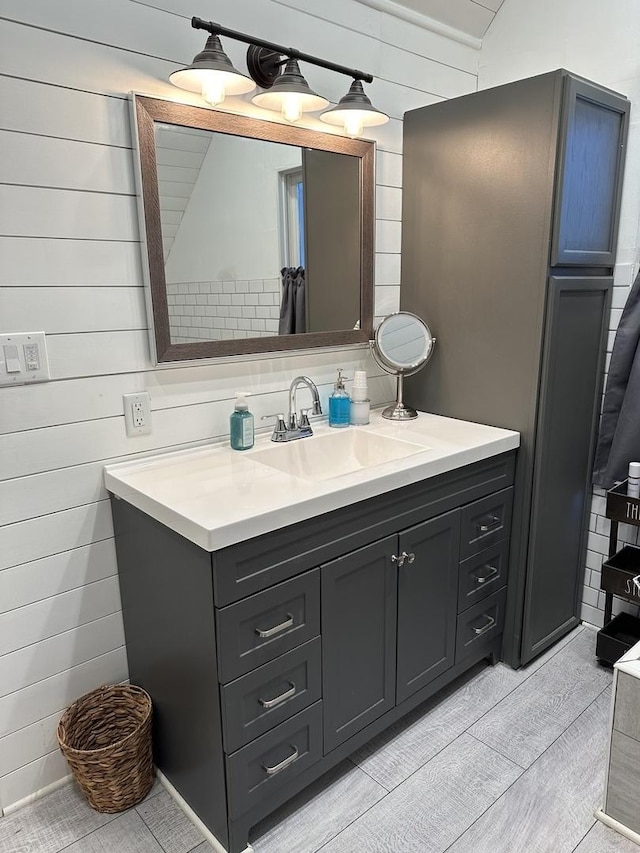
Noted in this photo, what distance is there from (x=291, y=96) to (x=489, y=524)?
1493 millimetres

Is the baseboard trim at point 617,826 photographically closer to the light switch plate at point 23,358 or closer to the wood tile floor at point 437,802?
the wood tile floor at point 437,802

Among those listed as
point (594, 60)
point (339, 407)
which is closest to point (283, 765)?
point (339, 407)

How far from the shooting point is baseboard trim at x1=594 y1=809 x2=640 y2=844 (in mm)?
1624

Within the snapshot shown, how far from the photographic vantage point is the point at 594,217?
2076 millimetres

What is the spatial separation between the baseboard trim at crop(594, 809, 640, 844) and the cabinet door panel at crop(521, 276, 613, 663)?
0.63m

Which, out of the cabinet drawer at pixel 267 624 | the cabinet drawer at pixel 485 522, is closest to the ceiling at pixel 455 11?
the cabinet drawer at pixel 485 522

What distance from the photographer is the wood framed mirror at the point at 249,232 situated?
1702 millimetres

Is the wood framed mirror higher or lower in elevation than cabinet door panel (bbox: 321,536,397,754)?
higher

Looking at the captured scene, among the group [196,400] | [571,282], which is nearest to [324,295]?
[196,400]

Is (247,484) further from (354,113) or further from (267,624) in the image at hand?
(354,113)

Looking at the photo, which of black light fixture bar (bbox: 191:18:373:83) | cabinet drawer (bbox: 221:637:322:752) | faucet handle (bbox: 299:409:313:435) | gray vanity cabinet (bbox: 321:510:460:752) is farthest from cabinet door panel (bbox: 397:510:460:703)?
black light fixture bar (bbox: 191:18:373:83)

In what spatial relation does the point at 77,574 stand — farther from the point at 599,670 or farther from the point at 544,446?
the point at 599,670

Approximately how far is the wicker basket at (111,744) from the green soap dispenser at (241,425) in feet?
2.56

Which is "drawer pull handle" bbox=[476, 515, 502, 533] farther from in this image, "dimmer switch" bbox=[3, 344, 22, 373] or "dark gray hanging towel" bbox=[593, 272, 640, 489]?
"dimmer switch" bbox=[3, 344, 22, 373]
